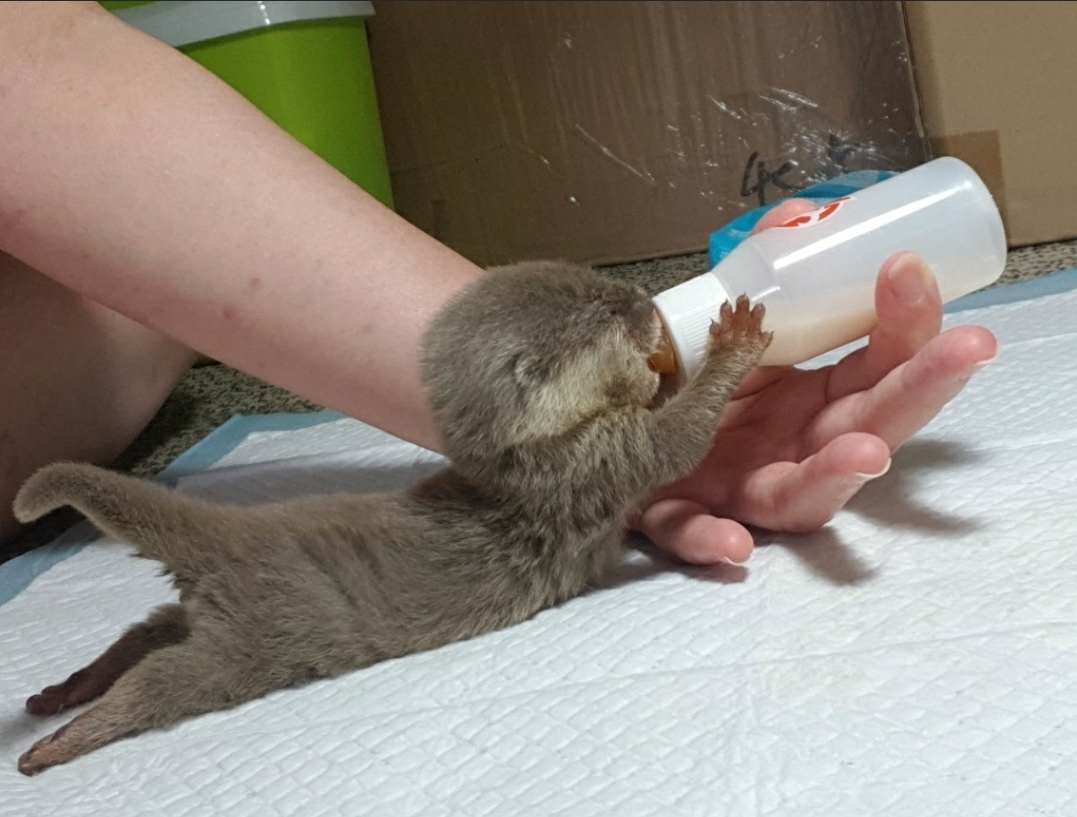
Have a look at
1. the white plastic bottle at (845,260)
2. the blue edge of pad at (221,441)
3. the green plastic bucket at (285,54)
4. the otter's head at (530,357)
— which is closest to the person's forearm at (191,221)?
the otter's head at (530,357)

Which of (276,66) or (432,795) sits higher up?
(276,66)

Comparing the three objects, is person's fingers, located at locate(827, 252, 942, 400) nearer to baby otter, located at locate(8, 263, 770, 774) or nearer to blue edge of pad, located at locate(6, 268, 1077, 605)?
baby otter, located at locate(8, 263, 770, 774)

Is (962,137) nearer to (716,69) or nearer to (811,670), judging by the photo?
(716,69)

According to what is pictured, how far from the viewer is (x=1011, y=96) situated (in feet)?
5.76

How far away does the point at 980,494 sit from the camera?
1.00 m

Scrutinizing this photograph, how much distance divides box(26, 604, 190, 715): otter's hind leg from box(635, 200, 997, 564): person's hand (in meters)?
0.46

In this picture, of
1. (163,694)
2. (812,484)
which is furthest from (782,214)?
(163,694)

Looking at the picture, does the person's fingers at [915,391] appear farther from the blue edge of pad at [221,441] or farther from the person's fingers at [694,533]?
the blue edge of pad at [221,441]

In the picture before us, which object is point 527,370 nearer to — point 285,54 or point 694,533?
point 694,533

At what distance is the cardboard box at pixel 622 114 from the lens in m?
2.27

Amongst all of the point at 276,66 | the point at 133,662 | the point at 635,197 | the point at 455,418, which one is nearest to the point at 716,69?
the point at 635,197

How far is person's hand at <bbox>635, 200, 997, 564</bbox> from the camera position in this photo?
88 cm

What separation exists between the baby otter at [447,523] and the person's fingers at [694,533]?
56 millimetres

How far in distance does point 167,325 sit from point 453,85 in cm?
154
